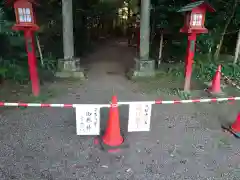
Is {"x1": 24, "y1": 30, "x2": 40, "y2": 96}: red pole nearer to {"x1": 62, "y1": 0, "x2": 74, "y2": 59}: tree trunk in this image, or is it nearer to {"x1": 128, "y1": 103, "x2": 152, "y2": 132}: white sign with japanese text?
{"x1": 62, "y1": 0, "x2": 74, "y2": 59}: tree trunk

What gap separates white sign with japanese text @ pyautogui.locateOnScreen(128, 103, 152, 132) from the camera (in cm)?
416

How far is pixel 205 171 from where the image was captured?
145 inches

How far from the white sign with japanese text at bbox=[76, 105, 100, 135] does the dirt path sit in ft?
0.90

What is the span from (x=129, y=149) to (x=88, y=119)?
3.07ft

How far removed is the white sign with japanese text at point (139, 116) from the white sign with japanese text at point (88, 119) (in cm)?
61

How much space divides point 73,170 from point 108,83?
14.9 ft

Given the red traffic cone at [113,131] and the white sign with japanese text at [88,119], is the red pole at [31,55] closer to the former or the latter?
the white sign with japanese text at [88,119]

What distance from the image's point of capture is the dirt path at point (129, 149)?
11.8 ft

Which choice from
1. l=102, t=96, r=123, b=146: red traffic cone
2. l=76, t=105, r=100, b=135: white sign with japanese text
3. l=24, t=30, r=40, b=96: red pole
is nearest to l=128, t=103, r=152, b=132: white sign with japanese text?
l=102, t=96, r=123, b=146: red traffic cone

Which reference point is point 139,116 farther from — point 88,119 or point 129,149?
point 88,119

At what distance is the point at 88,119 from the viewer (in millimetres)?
4160

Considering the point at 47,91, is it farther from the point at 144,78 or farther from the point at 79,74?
the point at 144,78

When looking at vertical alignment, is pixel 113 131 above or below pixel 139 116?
below

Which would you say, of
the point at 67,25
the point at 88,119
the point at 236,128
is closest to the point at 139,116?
the point at 88,119
